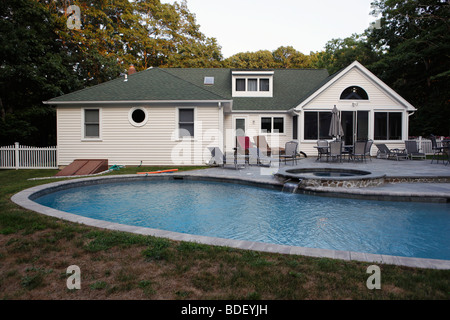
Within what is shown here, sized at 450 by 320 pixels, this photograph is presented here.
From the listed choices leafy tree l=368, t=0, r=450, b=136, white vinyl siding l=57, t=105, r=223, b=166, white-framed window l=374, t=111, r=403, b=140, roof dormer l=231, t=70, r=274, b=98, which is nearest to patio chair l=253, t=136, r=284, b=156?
white vinyl siding l=57, t=105, r=223, b=166

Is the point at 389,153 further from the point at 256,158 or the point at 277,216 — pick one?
the point at 277,216

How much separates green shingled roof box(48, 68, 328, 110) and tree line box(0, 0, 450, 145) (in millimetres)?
4936

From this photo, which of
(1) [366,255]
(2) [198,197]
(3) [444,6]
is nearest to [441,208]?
(1) [366,255]

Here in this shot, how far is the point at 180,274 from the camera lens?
2.65 meters

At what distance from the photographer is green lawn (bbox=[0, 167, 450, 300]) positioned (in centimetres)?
231

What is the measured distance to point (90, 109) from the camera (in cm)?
1367

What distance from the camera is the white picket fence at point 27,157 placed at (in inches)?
547

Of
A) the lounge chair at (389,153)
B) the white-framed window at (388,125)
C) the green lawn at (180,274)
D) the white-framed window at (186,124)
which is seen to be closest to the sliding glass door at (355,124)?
the white-framed window at (388,125)

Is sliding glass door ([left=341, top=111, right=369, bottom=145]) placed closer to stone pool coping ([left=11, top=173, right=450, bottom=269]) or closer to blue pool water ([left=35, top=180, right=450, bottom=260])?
blue pool water ([left=35, top=180, right=450, bottom=260])

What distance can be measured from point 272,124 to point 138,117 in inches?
346

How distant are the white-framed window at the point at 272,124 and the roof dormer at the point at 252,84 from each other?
2.15m

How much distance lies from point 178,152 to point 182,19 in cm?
2138

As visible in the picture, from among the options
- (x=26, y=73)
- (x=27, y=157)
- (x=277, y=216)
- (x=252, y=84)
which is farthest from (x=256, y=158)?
(x=26, y=73)

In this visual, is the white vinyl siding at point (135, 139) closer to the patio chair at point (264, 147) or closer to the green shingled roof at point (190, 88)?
the green shingled roof at point (190, 88)
